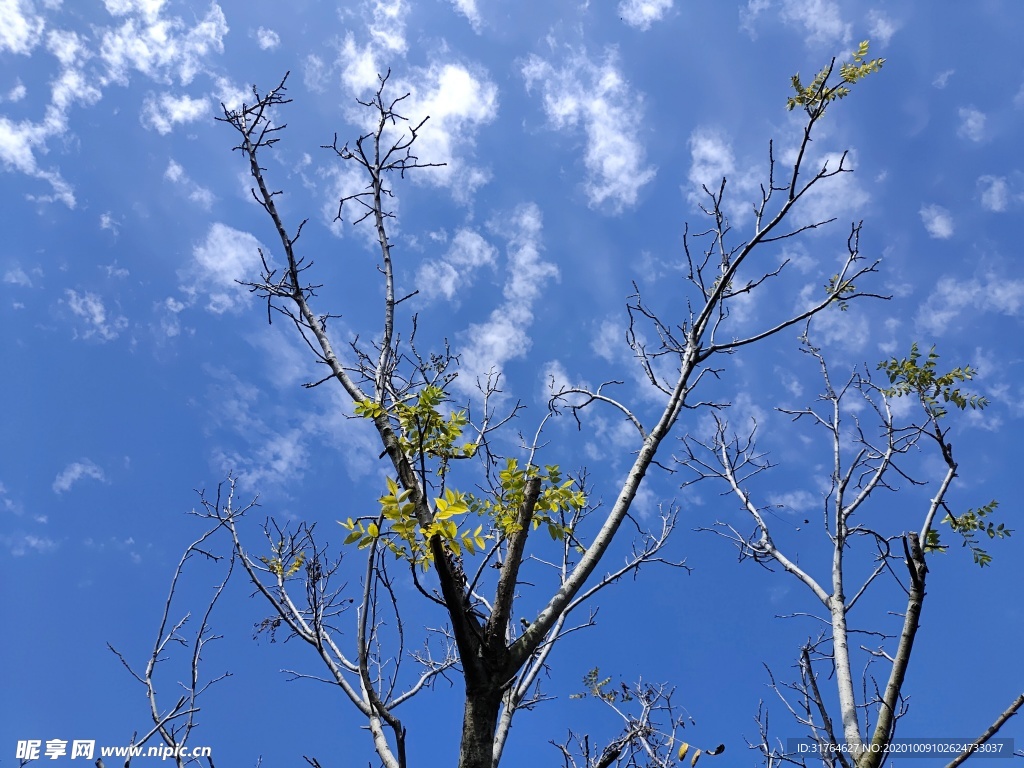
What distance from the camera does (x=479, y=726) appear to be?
248 cm

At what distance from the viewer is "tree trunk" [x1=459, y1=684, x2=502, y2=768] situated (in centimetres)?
243

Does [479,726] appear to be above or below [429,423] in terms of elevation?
below

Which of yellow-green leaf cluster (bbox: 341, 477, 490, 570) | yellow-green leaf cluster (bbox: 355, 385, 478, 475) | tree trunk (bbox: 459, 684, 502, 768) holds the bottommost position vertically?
tree trunk (bbox: 459, 684, 502, 768)

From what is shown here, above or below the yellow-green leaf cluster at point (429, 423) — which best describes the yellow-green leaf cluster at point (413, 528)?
below

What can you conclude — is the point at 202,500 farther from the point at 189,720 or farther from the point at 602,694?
the point at 602,694

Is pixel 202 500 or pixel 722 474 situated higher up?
pixel 722 474

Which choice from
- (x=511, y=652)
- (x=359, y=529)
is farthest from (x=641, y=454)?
(x=359, y=529)

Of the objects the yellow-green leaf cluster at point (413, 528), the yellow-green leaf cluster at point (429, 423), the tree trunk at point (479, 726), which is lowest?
the tree trunk at point (479, 726)

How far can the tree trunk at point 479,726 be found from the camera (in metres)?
2.43

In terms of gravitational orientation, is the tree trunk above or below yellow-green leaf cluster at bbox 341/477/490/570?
below

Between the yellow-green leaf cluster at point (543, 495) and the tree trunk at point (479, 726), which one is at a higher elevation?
the yellow-green leaf cluster at point (543, 495)

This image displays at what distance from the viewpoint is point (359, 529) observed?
2693mm

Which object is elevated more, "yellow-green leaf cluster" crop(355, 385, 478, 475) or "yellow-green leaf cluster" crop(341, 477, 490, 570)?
"yellow-green leaf cluster" crop(355, 385, 478, 475)

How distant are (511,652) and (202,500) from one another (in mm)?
3414
